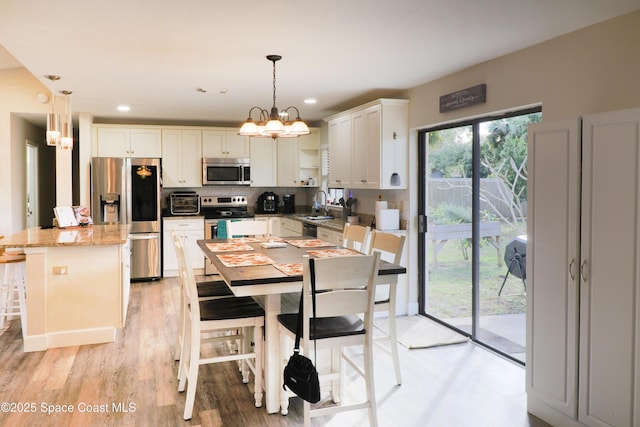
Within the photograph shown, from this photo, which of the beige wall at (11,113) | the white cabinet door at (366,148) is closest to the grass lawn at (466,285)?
the white cabinet door at (366,148)

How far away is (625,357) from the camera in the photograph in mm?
2393

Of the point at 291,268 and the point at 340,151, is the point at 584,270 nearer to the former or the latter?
the point at 291,268

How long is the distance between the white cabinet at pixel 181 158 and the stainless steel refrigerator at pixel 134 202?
0.37 metres

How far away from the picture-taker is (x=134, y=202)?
6.87m

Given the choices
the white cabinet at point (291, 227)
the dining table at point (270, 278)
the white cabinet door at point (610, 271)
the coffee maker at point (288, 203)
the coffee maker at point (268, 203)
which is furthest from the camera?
the coffee maker at point (288, 203)

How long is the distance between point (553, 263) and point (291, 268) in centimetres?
148

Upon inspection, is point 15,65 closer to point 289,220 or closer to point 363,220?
point 289,220

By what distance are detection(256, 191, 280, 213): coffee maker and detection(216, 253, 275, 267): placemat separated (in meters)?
4.35

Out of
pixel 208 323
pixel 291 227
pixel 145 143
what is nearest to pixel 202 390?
pixel 208 323

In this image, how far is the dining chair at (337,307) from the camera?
2557 mm

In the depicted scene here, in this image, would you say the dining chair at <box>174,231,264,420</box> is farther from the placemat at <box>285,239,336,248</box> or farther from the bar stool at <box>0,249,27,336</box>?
the bar stool at <box>0,249,27,336</box>

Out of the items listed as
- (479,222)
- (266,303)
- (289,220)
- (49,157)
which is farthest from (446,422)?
(49,157)

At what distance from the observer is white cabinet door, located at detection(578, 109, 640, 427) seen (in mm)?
2359

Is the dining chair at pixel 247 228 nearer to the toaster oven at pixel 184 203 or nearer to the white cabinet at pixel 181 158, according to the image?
the toaster oven at pixel 184 203
